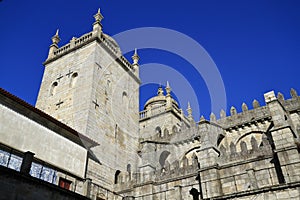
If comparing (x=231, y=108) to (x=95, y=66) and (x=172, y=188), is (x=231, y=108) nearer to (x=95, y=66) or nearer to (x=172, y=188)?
(x=172, y=188)

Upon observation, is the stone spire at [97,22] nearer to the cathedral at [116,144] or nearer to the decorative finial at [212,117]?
the cathedral at [116,144]

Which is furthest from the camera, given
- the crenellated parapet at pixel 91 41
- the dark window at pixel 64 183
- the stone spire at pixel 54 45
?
the stone spire at pixel 54 45

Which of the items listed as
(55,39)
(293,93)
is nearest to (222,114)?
(293,93)

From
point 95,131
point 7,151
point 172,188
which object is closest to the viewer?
point 7,151

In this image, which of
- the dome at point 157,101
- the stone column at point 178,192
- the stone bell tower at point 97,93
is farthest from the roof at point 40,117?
the dome at point 157,101

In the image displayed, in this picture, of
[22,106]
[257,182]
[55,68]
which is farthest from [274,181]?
[55,68]

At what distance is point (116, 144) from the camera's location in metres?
21.1

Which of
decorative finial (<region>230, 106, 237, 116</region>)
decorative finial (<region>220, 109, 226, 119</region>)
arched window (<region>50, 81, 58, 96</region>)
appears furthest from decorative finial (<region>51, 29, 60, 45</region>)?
decorative finial (<region>230, 106, 237, 116</region>)

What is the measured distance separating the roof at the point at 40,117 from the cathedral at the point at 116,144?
0.05 metres

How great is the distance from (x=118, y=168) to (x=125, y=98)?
6805 millimetres

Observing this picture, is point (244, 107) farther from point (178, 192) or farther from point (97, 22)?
point (97, 22)

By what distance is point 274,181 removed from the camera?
13.4 m

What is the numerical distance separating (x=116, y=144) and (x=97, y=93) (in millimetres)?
4016

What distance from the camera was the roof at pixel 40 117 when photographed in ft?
44.1
